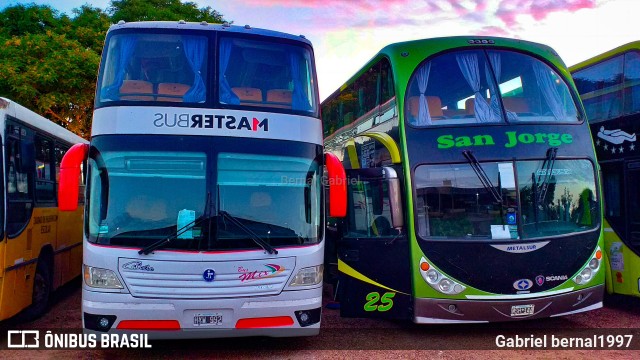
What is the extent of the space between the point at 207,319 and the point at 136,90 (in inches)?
108

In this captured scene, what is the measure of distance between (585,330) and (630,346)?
0.82 metres

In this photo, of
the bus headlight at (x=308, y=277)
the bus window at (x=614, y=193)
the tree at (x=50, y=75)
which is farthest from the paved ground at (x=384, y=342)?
the tree at (x=50, y=75)

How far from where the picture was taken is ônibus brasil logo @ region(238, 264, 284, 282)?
6.18 meters

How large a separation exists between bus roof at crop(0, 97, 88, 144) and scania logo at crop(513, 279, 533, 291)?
6.55 meters

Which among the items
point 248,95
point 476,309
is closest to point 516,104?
point 476,309

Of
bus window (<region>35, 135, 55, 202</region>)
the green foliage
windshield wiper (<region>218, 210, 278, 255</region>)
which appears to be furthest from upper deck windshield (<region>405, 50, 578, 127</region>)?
the green foliage

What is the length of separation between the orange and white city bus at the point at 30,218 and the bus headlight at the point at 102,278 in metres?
1.44

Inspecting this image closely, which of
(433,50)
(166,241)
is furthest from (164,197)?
(433,50)

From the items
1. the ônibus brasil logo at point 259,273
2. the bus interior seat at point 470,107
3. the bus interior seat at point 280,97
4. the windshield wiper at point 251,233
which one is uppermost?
the bus interior seat at point 280,97

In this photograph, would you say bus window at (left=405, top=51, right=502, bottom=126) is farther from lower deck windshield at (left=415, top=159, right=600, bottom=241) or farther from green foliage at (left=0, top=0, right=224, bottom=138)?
green foliage at (left=0, top=0, right=224, bottom=138)

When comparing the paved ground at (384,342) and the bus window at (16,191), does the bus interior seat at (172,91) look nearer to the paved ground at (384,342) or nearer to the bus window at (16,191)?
the bus window at (16,191)

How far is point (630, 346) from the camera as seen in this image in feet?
23.0

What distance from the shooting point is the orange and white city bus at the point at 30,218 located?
6.93m

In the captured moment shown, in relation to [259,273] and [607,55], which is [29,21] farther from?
[607,55]
